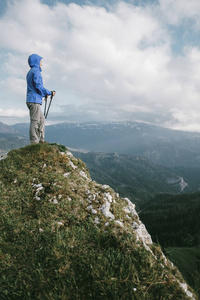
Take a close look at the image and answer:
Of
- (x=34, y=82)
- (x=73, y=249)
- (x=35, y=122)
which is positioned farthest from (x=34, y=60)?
(x=73, y=249)

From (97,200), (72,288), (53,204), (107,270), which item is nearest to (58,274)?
(72,288)

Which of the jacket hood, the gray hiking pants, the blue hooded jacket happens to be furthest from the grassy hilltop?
the jacket hood

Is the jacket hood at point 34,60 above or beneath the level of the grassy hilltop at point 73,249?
above

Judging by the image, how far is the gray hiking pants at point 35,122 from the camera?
11.7 metres

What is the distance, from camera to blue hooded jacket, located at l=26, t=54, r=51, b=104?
11.2 meters

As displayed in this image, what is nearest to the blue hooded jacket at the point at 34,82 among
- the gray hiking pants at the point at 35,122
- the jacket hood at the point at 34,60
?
the jacket hood at the point at 34,60

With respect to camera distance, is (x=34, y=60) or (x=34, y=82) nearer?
(x=34, y=82)

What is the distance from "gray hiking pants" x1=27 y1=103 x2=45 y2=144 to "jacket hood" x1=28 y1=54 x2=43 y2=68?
2.96 metres

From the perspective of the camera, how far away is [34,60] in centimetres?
1159

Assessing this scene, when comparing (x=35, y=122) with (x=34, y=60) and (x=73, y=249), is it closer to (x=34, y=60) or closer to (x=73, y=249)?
(x=34, y=60)

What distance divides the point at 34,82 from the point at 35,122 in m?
2.89

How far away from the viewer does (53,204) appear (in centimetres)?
605

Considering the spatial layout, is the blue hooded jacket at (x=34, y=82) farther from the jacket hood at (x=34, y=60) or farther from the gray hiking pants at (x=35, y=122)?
the gray hiking pants at (x=35, y=122)

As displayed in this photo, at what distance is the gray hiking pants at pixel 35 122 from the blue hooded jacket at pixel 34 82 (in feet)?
1.47
